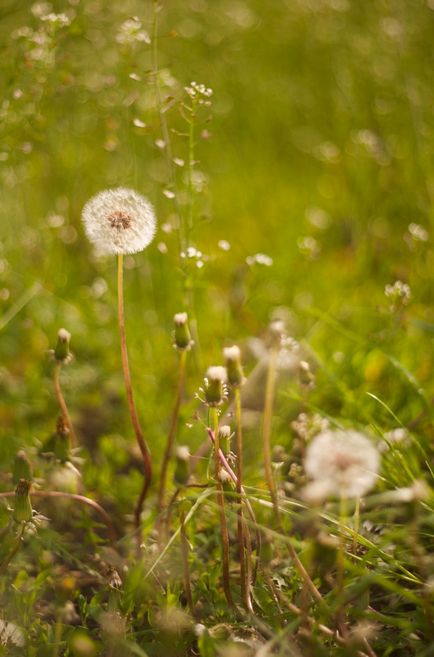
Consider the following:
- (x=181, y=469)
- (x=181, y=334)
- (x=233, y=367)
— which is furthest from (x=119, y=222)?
(x=181, y=469)

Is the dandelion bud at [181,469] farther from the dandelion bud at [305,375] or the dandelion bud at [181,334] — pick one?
the dandelion bud at [305,375]

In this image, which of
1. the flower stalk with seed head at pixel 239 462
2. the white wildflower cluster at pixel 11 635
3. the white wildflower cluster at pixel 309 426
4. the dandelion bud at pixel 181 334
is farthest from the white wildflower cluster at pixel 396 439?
the white wildflower cluster at pixel 11 635

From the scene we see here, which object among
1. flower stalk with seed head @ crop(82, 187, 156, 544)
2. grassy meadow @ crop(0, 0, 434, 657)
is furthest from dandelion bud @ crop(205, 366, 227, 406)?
flower stalk with seed head @ crop(82, 187, 156, 544)

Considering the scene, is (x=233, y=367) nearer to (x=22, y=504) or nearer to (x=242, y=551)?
(x=242, y=551)

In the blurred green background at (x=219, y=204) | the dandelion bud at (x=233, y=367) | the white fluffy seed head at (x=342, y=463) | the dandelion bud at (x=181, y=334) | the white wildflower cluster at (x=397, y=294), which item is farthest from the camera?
the blurred green background at (x=219, y=204)

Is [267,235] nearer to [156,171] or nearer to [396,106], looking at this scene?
[156,171]
